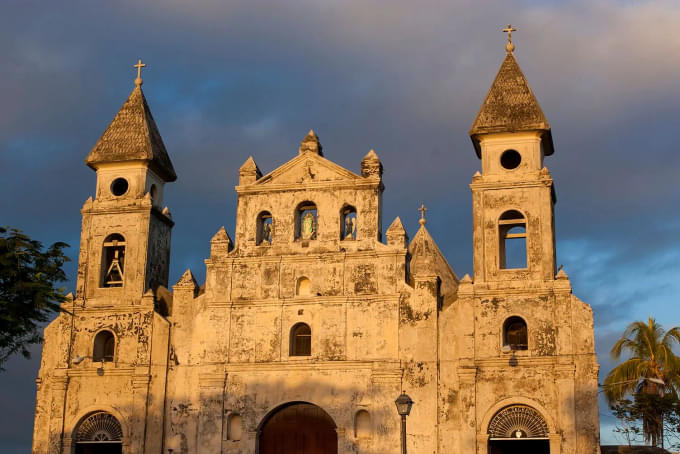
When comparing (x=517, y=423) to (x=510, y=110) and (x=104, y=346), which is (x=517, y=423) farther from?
(x=104, y=346)

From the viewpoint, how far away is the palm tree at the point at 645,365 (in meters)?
37.6

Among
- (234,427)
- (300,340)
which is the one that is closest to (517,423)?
(300,340)

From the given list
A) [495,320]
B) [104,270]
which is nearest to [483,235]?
[495,320]

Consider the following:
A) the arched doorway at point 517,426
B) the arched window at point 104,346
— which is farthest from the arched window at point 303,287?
the arched doorway at point 517,426

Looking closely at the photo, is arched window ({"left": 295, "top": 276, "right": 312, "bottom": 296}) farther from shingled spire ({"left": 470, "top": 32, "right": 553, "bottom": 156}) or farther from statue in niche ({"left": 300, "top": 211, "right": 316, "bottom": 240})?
shingled spire ({"left": 470, "top": 32, "right": 553, "bottom": 156})

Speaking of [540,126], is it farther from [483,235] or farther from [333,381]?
[333,381]

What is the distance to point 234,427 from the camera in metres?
33.5

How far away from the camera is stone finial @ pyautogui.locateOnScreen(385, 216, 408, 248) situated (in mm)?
33656

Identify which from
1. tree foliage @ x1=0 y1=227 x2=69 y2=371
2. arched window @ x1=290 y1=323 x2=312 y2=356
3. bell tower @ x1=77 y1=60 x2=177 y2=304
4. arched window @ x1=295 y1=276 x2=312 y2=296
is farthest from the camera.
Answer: bell tower @ x1=77 y1=60 x2=177 y2=304

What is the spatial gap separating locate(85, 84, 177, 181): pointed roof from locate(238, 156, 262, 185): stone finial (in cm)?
345

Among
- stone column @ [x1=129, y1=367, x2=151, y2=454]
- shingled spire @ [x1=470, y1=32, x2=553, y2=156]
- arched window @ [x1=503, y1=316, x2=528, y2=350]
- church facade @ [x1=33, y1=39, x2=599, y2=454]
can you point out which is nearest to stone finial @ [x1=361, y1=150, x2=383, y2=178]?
church facade @ [x1=33, y1=39, x2=599, y2=454]

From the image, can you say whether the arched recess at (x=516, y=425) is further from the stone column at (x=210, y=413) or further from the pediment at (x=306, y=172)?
the pediment at (x=306, y=172)

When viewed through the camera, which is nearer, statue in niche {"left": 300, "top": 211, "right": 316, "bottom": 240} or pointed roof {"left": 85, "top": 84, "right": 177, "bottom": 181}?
statue in niche {"left": 300, "top": 211, "right": 316, "bottom": 240}

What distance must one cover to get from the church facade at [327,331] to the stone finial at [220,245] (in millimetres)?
76
